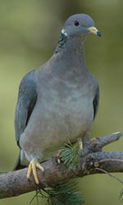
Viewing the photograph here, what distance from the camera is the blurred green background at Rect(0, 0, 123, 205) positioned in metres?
5.34

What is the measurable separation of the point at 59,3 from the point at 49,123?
2212mm

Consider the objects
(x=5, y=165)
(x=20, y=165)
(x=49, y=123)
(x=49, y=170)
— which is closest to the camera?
(x=49, y=170)

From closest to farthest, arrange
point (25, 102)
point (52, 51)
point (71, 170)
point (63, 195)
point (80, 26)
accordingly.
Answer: point (71, 170), point (63, 195), point (80, 26), point (25, 102), point (52, 51)

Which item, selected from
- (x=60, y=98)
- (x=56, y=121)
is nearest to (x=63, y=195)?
(x=56, y=121)

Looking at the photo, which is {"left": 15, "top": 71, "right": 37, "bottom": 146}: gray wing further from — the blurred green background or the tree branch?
the blurred green background

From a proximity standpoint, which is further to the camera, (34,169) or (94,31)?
(94,31)

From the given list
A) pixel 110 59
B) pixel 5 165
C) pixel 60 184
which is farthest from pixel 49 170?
pixel 110 59

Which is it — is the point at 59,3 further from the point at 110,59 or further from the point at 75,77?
the point at 75,77

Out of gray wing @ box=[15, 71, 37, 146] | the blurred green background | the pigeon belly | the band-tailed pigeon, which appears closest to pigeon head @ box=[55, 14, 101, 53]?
the band-tailed pigeon

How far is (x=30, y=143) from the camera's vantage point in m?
3.98

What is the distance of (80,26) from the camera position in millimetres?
3918

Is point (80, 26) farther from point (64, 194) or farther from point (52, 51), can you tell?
point (52, 51)

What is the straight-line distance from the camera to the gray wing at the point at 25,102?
156 inches

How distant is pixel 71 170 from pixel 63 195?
0.32m
